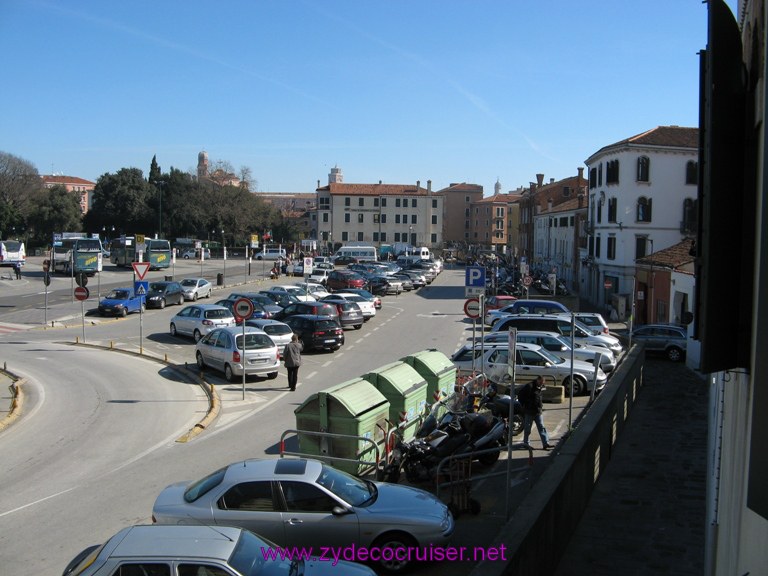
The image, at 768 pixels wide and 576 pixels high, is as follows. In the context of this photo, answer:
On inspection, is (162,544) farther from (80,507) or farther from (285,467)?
(80,507)

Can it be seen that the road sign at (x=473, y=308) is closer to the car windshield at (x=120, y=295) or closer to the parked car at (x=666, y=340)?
the parked car at (x=666, y=340)

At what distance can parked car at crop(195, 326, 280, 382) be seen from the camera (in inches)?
822

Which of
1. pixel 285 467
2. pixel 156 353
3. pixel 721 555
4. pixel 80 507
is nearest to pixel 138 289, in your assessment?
pixel 156 353

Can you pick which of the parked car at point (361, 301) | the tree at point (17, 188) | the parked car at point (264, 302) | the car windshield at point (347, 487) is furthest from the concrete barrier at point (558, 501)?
the tree at point (17, 188)

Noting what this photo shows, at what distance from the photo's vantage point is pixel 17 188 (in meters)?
92.7

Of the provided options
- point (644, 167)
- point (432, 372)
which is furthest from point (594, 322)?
point (644, 167)

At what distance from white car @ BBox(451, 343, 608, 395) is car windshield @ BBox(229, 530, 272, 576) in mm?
12021

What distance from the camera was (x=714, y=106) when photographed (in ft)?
17.9

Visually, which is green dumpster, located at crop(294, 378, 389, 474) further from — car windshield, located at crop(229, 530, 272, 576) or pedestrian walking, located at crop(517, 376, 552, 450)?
car windshield, located at crop(229, 530, 272, 576)

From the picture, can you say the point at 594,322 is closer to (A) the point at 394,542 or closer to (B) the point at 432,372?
(B) the point at 432,372

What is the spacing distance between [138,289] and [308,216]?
111 m

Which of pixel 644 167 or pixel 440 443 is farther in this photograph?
Result: pixel 644 167

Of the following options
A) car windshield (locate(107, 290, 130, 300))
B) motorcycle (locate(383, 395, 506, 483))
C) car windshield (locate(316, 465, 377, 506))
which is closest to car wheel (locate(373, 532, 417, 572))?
car windshield (locate(316, 465, 377, 506))

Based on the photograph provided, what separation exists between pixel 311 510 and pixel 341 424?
3.16 metres
